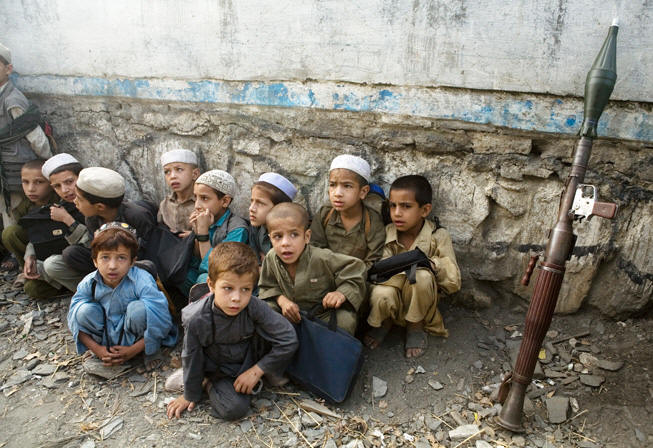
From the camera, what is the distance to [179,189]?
12.2 feet

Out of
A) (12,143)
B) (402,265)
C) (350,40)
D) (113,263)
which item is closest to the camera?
(402,265)

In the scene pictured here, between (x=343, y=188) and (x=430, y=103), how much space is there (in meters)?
0.77

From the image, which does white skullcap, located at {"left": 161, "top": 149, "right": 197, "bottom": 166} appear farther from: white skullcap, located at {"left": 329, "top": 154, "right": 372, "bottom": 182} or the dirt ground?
the dirt ground

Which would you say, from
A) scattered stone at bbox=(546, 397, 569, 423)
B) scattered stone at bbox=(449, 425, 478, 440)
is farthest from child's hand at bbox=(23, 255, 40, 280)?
scattered stone at bbox=(546, 397, 569, 423)

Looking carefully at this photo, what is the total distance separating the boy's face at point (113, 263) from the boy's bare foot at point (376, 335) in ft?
5.32

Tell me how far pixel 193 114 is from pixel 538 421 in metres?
3.30

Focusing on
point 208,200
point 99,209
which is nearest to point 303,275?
point 208,200

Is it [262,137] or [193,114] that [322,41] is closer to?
[262,137]

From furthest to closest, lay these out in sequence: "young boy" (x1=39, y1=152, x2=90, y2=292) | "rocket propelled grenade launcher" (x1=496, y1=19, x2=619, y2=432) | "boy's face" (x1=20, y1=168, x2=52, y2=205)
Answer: "boy's face" (x1=20, y1=168, x2=52, y2=205), "young boy" (x1=39, y1=152, x2=90, y2=292), "rocket propelled grenade launcher" (x1=496, y1=19, x2=619, y2=432)

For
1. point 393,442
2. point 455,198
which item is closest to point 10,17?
point 455,198

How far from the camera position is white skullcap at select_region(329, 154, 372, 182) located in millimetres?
2975

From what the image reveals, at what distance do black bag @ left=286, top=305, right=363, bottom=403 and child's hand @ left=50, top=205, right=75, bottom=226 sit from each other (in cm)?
223

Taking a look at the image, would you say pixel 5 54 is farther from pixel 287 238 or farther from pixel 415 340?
pixel 415 340

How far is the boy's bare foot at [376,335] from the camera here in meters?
2.94
